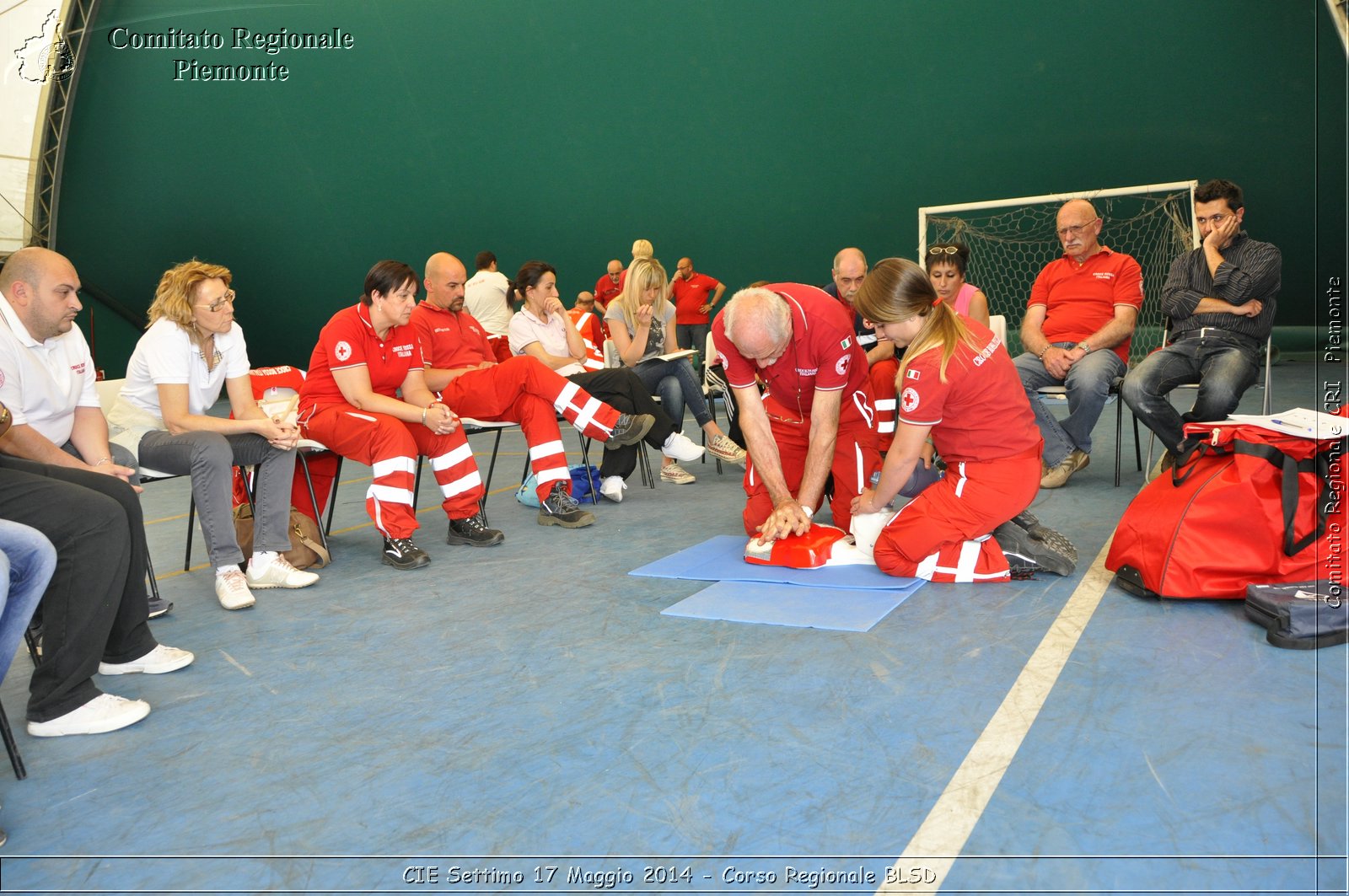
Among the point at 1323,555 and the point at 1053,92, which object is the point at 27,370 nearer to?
the point at 1323,555

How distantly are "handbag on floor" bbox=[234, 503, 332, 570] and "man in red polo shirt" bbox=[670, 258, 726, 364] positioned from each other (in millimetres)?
5712

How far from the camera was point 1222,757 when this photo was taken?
73.1 inches

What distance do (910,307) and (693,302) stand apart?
654cm

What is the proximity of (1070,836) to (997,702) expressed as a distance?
1.89ft

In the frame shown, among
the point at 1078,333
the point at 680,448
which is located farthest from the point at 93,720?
the point at 1078,333

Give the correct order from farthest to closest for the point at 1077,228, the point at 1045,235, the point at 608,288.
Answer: the point at 608,288
the point at 1045,235
the point at 1077,228

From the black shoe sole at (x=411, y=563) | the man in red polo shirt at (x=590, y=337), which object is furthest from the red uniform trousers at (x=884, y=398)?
the black shoe sole at (x=411, y=563)

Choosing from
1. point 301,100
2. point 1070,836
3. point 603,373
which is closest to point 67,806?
point 1070,836

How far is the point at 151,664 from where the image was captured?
8.72ft

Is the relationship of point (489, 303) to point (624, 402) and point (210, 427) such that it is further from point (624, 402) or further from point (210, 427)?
point (210, 427)

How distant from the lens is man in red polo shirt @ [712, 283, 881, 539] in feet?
10.7

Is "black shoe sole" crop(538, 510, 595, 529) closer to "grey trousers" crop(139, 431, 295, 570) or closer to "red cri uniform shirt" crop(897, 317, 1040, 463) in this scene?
"grey trousers" crop(139, 431, 295, 570)

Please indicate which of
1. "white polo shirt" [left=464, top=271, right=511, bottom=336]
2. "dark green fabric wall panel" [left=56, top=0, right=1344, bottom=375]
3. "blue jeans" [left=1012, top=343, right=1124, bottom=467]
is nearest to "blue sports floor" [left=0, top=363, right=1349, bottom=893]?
"blue jeans" [left=1012, top=343, right=1124, bottom=467]

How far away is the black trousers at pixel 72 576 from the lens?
2229mm
